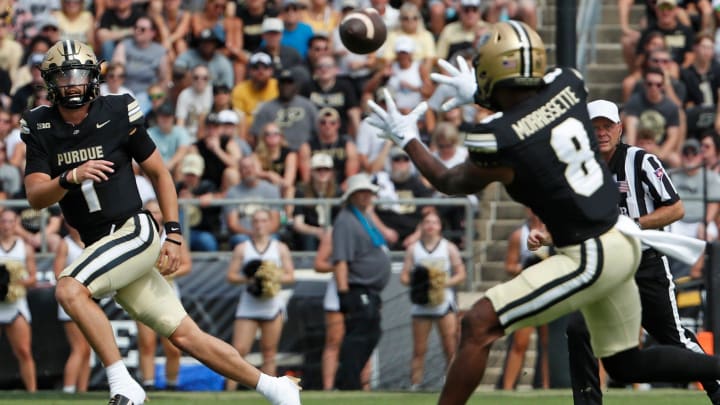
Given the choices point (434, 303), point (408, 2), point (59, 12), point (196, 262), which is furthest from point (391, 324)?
point (59, 12)

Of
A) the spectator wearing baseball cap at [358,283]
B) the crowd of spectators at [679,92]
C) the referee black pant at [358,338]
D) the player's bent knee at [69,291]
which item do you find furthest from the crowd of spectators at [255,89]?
the player's bent knee at [69,291]

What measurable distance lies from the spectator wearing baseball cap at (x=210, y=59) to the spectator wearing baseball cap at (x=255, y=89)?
316 millimetres

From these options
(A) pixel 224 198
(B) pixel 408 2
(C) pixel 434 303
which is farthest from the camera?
(B) pixel 408 2

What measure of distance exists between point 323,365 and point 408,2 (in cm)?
496

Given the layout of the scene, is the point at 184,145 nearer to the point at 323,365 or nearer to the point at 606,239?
A: the point at 323,365

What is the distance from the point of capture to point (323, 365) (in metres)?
12.6

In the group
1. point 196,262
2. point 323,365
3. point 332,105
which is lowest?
point 323,365

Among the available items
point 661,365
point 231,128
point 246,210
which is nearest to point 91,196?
point 661,365

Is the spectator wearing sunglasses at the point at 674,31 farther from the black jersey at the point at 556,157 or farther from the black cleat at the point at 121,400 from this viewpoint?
the black cleat at the point at 121,400

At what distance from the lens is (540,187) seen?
21.4 ft

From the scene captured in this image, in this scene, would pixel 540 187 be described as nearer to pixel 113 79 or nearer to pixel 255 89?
pixel 255 89

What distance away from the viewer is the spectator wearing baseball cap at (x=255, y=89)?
49.3 ft

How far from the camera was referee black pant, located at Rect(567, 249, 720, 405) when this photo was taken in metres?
7.99

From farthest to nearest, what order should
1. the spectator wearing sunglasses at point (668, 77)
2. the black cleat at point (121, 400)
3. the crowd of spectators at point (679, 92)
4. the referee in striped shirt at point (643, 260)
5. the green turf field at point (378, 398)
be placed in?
the spectator wearing sunglasses at point (668, 77) → the crowd of spectators at point (679, 92) → the green turf field at point (378, 398) → the referee in striped shirt at point (643, 260) → the black cleat at point (121, 400)
